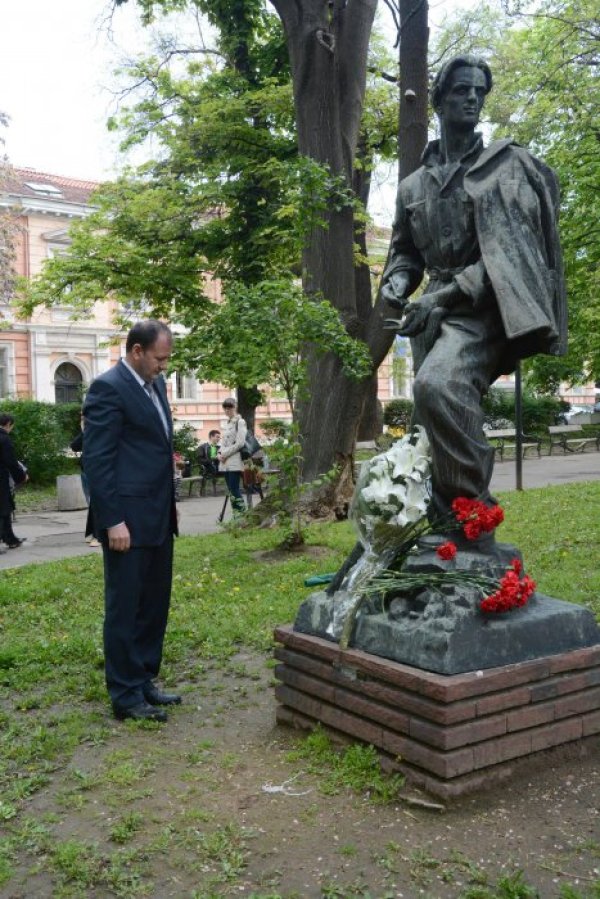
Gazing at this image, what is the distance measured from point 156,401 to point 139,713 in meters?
1.65

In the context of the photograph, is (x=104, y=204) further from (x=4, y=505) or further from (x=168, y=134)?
(x=4, y=505)

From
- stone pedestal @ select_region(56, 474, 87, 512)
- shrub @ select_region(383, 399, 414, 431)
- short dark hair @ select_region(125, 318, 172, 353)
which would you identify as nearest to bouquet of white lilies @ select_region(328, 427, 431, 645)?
short dark hair @ select_region(125, 318, 172, 353)

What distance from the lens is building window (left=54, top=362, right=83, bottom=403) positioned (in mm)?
38125

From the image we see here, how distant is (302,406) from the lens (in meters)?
10.7

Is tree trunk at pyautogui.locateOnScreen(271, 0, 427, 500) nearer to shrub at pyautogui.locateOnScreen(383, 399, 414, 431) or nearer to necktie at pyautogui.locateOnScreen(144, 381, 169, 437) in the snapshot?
necktie at pyautogui.locateOnScreen(144, 381, 169, 437)

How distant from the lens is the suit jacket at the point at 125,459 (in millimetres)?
4531

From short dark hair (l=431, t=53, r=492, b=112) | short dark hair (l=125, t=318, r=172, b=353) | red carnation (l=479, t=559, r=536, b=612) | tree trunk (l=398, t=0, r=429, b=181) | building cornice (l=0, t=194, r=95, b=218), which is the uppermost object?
building cornice (l=0, t=194, r=95, b=218)

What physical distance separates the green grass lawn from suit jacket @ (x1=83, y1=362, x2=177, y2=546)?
1067 millimetres

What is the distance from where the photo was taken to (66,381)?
3847 centimetres

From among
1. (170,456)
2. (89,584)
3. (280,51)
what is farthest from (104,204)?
(170,456)

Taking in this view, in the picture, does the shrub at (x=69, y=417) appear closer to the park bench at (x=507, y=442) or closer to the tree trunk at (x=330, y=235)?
the park bench at (x=507, y=442)

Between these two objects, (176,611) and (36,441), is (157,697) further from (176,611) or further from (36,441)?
(36,441)

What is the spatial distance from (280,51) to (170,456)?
16089 mm

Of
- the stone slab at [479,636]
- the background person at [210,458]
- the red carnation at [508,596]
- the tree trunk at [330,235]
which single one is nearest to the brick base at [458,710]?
the stone slab at [479,636]
